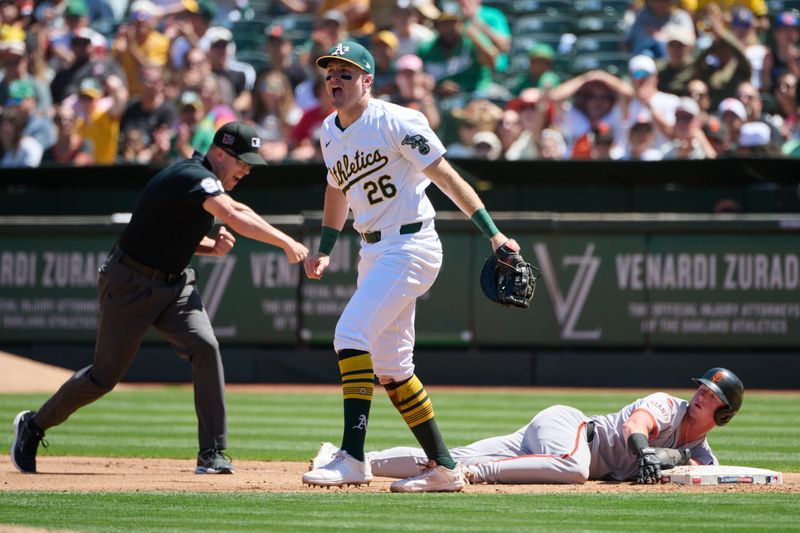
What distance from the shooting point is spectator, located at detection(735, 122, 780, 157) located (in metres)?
14.2

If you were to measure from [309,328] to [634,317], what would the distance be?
355 centimetres

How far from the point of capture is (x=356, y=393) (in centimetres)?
648

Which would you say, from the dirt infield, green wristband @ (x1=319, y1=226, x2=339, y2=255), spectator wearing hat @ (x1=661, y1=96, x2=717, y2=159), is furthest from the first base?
spectator wearing hat @ (x1=661, y1=96, x2=717, y2=159)

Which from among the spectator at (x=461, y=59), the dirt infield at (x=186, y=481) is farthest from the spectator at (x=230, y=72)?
the dirt infield at (x=186, y=481)

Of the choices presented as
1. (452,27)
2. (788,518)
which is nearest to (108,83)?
(452,27)

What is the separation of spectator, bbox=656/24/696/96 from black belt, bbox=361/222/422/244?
1018 centimetres

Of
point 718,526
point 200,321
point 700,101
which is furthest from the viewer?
point 700,101

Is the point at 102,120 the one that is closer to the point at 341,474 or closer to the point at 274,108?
the point at 274,108

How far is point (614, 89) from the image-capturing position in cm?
1581

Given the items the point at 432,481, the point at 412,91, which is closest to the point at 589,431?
the point at 432,481

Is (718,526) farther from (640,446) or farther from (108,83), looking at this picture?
(108,83)

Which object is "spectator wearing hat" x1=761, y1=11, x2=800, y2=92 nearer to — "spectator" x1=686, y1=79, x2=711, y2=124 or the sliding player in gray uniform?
"spectator" x1=686, y1=79, x2=711, y2=124

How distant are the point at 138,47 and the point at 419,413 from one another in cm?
1397

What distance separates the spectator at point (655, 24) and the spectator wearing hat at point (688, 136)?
A: 267 cm
